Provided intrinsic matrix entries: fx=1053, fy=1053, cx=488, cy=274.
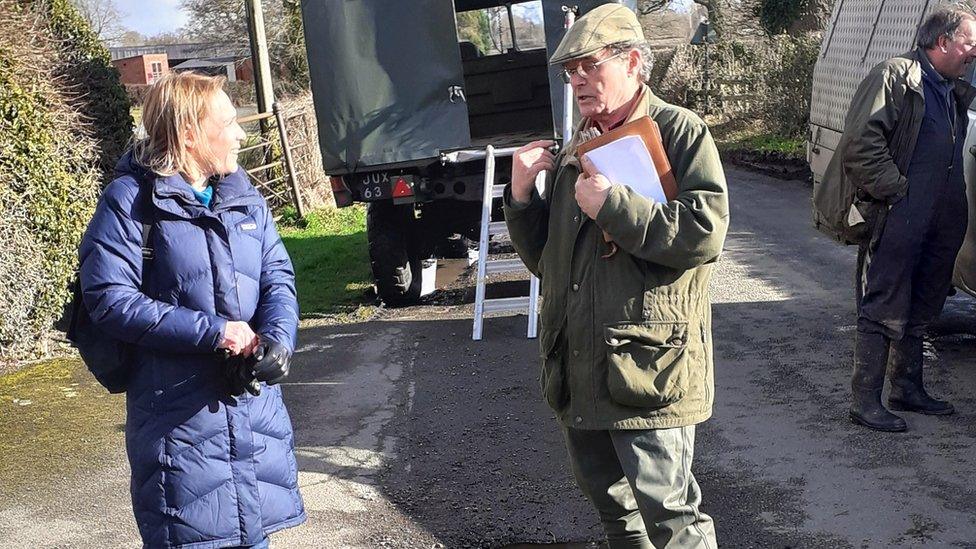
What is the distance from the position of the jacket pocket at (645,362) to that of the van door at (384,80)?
19.1ft

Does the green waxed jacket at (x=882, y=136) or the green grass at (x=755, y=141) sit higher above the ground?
the green waxed jacket at (x=882, y=136)

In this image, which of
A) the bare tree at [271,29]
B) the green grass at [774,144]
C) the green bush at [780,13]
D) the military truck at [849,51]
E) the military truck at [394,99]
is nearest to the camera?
the military truck at [849,51]

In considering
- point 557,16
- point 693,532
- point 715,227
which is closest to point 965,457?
point 693,532

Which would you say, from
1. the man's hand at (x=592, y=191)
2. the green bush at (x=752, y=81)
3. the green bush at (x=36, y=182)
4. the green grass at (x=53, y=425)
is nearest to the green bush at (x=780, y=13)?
the green bush at (x=752, y=81)

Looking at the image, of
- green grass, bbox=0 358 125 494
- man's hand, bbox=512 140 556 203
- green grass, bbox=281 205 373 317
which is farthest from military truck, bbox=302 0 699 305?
man's hand, bbox=512 140 556 203

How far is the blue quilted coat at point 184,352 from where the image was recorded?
2816mm

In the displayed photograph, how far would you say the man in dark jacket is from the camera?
15.7 feet

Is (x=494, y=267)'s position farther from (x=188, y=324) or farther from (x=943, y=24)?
(x=188, y=324)

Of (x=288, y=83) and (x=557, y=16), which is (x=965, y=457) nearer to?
(x=557, y=16)

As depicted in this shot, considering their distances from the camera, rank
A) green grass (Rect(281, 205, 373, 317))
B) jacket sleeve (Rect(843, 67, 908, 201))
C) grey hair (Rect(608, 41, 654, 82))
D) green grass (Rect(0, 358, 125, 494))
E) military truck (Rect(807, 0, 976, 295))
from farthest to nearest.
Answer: green grass (Rect(281, 205, 373, 317)), military truck (Rect(807, 0, 976, 295)), green grass (Rect(0, 358, 125, 494)), jacket sleeve (Rect(843, 67, 908, 201)), grey hair (Rect(608, 41, 654, 82))

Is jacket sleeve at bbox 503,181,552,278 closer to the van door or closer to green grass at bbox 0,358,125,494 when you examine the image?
green grass at bbox 0,358,125,494

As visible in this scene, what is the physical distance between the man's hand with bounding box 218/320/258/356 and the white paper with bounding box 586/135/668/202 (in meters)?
1.06

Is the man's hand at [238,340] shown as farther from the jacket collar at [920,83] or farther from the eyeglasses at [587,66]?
the jacket collar at [920,83]

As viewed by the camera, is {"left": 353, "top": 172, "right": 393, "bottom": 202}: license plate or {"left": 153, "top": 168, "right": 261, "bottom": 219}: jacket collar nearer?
{"left": 153, "top": 168, "right": 261, "bottom": 219}: jacket collar
